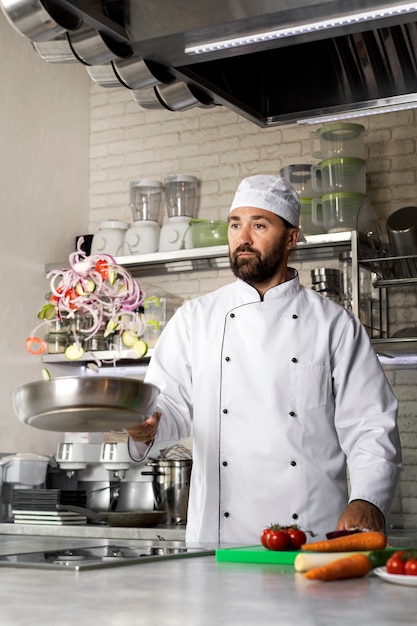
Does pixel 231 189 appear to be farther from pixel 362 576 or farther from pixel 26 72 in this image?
pixel 362 576

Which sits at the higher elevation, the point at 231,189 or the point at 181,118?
the point at 181,118

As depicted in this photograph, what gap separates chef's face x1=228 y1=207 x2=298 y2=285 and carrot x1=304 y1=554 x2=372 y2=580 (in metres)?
1.38

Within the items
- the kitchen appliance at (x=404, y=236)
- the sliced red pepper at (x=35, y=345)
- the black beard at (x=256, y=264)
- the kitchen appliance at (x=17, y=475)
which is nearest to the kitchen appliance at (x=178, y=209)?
the sliced red pepper at (x=35, y=345)

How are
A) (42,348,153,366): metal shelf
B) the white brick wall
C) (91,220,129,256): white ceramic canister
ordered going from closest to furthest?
the white brick wall
(42,348,153,366): metal shelf
(91,220,129,256): white ceramic canister

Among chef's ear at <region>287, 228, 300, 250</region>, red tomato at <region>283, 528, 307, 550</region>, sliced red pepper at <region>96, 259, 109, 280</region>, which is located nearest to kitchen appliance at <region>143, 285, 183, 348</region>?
sliced red pepper at <region>96, 259, 109, 280</region>

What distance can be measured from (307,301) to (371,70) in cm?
72

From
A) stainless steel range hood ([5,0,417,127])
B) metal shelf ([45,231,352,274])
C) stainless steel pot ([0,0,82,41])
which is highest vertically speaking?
metal shelf ([45,231,352,274])

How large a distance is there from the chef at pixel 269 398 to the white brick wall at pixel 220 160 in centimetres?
A: 170

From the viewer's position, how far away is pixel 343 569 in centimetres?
152

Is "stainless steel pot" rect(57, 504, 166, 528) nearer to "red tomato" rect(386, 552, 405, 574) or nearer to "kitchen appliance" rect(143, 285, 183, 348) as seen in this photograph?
"kitchen appliance" rect(143, 285, 183, 348)

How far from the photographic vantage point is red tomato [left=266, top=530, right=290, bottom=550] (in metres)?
1.83

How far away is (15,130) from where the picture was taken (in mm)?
4926

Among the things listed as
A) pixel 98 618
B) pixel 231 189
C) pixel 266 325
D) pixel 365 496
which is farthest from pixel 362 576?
pixel 231 189

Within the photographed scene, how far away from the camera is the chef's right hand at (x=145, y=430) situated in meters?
2.34
